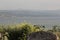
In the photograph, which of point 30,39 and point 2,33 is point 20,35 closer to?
point 2,33

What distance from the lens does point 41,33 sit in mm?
10031

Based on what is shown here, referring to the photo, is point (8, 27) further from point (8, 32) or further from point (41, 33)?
point (41, 33)

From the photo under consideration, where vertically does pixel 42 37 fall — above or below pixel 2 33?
above

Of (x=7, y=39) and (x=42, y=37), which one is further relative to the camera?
(x=7, y=39)

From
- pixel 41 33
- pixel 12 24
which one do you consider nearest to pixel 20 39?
pixel 12 24

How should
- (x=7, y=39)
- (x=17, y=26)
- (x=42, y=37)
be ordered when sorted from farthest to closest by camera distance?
(x=17, y=26) < (x=7, y=39) < (x=42, y=37)

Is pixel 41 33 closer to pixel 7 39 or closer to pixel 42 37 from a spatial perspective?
pixel 42 37

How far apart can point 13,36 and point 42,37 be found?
3908 millimetres

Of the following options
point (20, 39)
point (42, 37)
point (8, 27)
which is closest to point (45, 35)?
point (42, 37)

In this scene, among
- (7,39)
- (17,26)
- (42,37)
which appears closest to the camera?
(42,37)

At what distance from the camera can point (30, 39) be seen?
32.5ft

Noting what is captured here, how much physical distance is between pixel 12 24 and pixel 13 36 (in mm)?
1227

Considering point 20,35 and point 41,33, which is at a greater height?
point 41,33

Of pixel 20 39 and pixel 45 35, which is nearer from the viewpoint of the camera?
pixel 45 35
